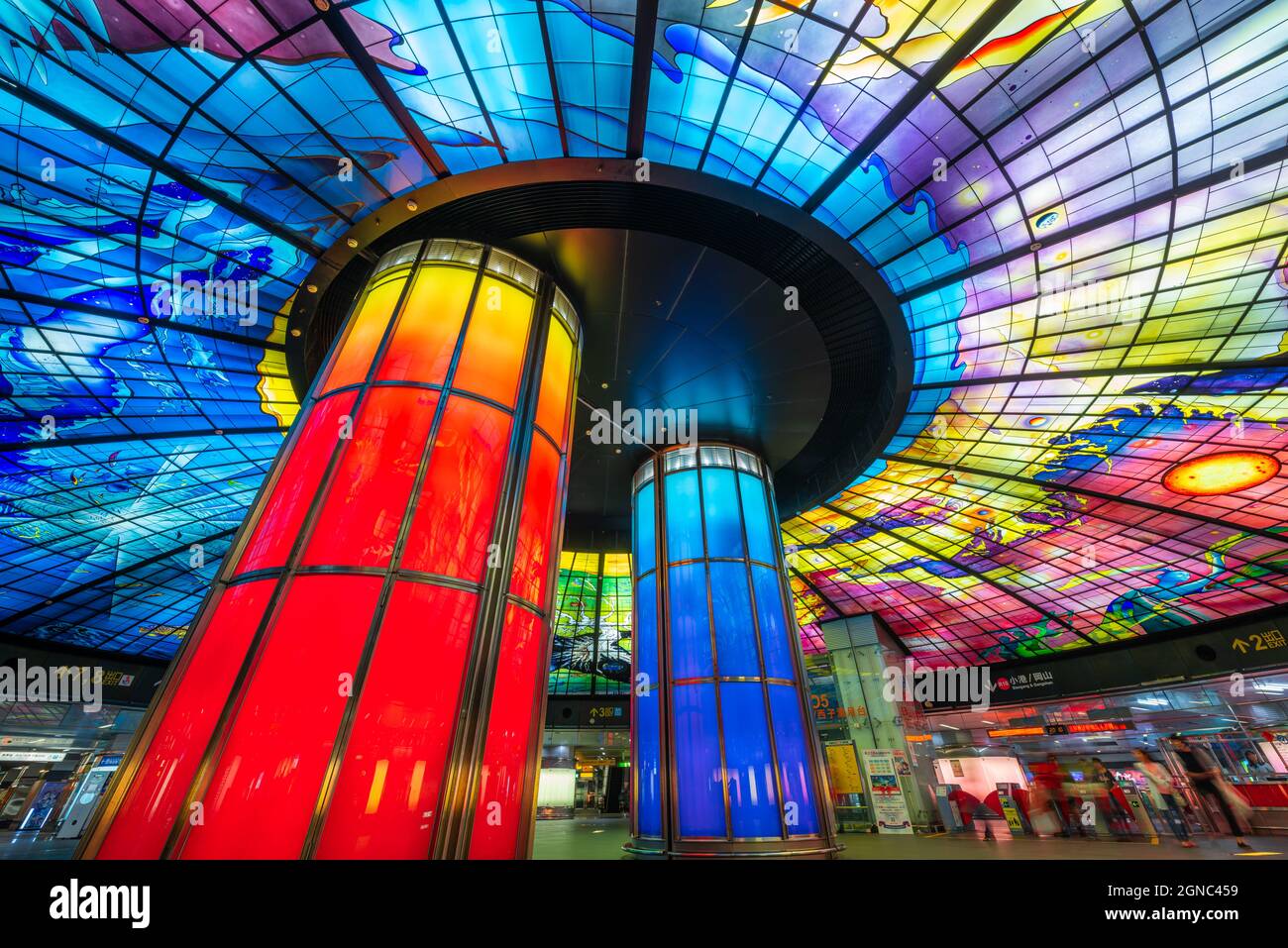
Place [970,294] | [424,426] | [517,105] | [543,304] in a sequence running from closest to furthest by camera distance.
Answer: [424,426]
[517,105]
[543,304]
[970,294]

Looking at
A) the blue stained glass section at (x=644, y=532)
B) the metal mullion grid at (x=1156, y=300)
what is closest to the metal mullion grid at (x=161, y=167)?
the blue stained glass section at (x=644, y=532)

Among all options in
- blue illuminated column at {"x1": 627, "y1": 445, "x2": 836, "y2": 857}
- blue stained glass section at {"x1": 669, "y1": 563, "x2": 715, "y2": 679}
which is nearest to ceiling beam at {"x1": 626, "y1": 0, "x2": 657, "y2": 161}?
Answer: blue illuminated column at {"x1": 627, "y1": 445, "x2": 836, "y2": 857}

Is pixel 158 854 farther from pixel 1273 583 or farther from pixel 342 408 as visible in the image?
pixel 1273 583

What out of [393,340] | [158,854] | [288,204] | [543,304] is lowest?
[158,854]

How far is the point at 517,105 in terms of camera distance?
31.2 feet

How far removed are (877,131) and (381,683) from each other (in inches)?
464

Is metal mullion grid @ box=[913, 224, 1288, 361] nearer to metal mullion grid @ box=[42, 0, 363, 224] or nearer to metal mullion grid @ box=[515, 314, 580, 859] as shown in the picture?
metal mullion grid @ box=[515, 314, 580, 859]

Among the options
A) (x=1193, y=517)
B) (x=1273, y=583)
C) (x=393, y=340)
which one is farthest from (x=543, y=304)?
(x=1273, y=583)

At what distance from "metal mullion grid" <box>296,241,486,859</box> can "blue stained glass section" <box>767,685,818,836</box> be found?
1013 centimetres

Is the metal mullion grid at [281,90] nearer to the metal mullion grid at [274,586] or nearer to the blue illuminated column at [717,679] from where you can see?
the metal mullion grid at [274,586]

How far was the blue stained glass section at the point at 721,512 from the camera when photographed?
1619 centimetres

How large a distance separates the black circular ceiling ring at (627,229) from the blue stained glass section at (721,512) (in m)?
5.00

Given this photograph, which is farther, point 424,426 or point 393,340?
point 393,340

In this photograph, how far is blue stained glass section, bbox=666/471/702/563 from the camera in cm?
1638
